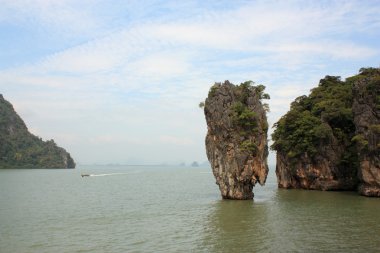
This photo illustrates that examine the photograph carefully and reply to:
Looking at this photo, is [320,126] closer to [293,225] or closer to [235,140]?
[235,140]

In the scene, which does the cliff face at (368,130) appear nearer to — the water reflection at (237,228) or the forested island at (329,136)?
the forested island at (329,136)

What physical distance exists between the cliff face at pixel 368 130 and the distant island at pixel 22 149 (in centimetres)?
15071

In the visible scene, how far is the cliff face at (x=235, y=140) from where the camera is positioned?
42.0 metres

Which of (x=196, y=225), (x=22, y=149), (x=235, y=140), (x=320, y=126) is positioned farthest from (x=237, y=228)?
(x=22, y=149)

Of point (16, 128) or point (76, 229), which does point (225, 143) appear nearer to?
point (76, 229)

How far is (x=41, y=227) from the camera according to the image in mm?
29344

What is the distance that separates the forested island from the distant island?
13824 centimetres

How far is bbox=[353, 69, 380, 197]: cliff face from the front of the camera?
42.3m

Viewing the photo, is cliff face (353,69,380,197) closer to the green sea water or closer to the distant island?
the green sea water

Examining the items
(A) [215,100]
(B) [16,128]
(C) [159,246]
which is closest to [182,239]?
(C) [159,246]

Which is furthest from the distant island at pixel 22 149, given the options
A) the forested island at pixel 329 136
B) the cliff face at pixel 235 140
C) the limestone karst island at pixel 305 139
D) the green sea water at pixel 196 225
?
the cliff face at pixel 235 140

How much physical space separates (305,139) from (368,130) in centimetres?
1079

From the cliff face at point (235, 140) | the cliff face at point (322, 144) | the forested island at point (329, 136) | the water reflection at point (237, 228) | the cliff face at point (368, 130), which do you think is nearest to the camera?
the water reflection at point (237, 228)

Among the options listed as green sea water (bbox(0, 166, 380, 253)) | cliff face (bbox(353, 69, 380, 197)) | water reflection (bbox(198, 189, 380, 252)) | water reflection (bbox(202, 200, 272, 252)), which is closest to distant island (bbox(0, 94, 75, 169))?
green sea water (bbox(0, 166, 380, 253))
